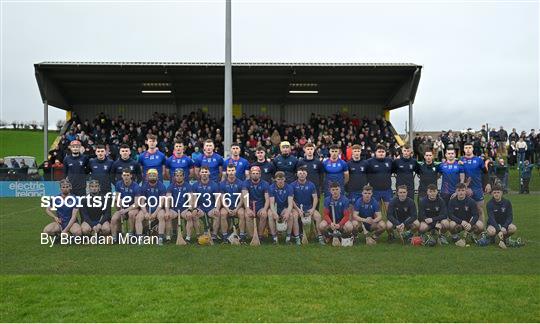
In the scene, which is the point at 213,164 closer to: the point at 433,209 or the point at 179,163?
the point at 179,163

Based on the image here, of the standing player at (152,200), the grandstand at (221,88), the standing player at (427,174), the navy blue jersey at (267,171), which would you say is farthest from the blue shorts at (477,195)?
the grandstand at (221,88)

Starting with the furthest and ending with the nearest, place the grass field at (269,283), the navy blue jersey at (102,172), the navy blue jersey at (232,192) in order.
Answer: the navy blue jersey at (102,172), the navy blue jersey at (232,192), the grass field at (269,283)

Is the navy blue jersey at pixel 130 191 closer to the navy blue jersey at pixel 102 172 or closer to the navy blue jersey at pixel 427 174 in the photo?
the navy blue jersey at pixel 102 172

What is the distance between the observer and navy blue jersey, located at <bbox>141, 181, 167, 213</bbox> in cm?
1024

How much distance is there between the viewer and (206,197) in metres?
10.3

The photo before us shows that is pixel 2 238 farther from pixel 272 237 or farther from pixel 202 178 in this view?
pixel 272 237

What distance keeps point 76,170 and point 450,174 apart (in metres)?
7.23

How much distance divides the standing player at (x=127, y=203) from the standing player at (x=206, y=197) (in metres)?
1.04

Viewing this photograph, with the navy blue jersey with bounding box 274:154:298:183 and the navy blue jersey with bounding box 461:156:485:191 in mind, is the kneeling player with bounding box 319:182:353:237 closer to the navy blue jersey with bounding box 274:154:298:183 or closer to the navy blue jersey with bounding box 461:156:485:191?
the navy blue jersey with bounding box 274:154:298:183

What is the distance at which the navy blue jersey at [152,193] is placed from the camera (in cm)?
1024

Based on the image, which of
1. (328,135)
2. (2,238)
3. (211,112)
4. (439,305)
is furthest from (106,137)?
(439,305)

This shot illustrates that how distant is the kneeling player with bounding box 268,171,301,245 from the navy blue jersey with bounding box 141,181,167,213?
6.46 ft

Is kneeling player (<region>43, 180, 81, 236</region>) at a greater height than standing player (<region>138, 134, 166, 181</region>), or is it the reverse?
standing player (<region>138, 134, 166, 181</region>)

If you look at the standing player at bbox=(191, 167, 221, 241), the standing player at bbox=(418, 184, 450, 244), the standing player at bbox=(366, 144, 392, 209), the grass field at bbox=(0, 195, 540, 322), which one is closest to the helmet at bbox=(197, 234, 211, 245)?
the standing player at bbox=(191, 167, 221, 241)
